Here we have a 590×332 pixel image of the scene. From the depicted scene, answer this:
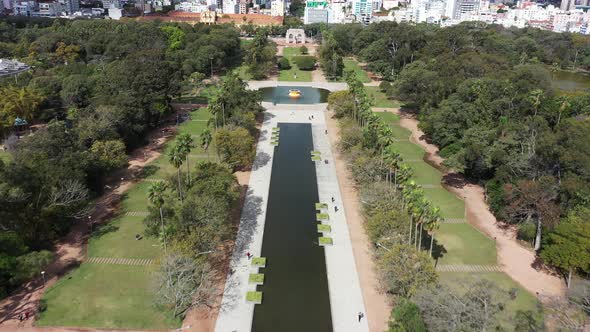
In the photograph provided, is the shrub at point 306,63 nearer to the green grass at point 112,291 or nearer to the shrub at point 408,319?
the green grass at point 112,291

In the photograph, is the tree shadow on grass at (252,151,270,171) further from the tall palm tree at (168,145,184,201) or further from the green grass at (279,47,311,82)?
the green grass at (279,47,311,82)

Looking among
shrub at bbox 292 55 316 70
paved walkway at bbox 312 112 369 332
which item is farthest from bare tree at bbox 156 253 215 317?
shrub at bbox 292 55 316 70

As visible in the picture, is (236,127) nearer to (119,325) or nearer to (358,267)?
(358,267)

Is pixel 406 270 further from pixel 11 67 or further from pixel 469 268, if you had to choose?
pixel 11 67

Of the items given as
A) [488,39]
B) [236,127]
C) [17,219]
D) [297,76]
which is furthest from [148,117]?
[488,39]

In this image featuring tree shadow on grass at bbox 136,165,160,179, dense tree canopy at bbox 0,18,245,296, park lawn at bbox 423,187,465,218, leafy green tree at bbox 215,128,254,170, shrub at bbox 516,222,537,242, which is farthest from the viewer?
leafy green tree at bbox 215,128,254,170

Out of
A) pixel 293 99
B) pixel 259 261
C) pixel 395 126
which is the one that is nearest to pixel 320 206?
pixel 259 261

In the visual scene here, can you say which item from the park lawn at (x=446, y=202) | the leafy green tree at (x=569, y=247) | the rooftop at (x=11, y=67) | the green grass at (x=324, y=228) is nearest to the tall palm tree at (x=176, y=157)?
the green grass at (x=324, y=228)
